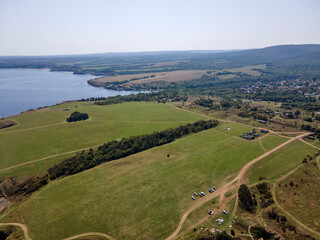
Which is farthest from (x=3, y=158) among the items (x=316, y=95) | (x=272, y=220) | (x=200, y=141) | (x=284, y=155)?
(x=316, y=95)

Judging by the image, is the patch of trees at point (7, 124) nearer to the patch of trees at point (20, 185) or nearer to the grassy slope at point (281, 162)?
the patch of trees at point (20, 185)

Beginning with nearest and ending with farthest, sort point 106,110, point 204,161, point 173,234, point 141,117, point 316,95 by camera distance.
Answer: point 173,234 → point 204,161 → point 141,117 → point 106,110 → point 316,95

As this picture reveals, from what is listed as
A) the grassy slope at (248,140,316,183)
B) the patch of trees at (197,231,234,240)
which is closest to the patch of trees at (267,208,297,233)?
the patch of trees at (197,231,234,240)

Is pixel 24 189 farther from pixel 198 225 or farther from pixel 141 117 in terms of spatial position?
pixel 141 117

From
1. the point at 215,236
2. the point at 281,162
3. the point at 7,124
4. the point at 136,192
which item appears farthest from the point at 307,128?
the point at 7,124

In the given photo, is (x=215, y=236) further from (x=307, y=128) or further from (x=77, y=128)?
(x=77, y=128)

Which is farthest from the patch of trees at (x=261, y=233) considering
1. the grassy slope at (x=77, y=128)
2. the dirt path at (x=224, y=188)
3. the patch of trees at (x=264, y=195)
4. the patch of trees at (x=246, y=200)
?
the grassy slope at (x=77, y=128)

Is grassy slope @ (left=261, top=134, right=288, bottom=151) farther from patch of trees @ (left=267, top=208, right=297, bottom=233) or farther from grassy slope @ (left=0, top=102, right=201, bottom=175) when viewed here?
grassy slope @ (left=0, top=102, right=201, bottom=175)
